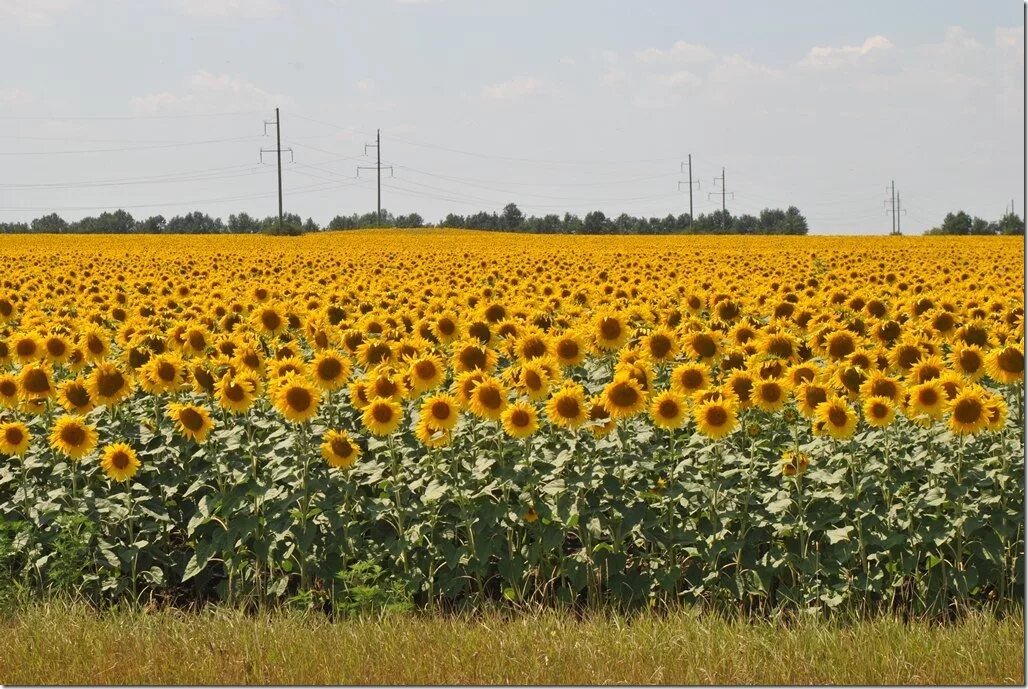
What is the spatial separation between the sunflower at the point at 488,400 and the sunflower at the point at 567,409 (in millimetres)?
324

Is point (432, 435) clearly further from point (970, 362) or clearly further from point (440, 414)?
point (970, 362)

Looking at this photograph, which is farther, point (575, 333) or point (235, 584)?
point (575, 333)

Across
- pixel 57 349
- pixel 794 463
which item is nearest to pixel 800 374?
pixel 794 463

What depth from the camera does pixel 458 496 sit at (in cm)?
759

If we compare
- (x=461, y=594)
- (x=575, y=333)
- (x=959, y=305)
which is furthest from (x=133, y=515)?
(x=959, y=305)

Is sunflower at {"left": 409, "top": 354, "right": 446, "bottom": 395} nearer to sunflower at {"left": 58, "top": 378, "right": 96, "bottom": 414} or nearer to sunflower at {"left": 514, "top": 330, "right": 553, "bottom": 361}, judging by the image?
sunflower at {"left": 514, "top": 330, "right": 553, "bottom": 361}

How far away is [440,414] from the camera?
7.82 metres

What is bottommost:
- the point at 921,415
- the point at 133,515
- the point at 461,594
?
the point at 461,594

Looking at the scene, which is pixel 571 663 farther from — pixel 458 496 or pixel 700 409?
pixel 700 409

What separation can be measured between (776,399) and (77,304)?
9.94 m

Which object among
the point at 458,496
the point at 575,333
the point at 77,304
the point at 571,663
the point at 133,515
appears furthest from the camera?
the point at 77,304

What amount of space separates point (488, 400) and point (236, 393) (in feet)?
6.25

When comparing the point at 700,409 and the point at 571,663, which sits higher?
the point at 700,409

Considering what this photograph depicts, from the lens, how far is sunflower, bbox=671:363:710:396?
27.2ft
